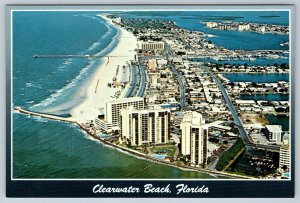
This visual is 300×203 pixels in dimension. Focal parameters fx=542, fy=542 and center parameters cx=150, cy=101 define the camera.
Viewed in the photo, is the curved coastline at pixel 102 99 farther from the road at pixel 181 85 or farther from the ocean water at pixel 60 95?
the road at pixel 181 85

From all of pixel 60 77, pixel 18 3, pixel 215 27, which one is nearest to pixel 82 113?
pixel 60 77

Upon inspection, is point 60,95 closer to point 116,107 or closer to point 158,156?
point 116,107

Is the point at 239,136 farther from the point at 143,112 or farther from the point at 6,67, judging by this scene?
the point at 6,67

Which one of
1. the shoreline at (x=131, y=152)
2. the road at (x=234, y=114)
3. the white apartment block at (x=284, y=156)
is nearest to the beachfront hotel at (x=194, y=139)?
the shoreline at (x=131, y=152)

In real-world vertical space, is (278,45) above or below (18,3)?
below

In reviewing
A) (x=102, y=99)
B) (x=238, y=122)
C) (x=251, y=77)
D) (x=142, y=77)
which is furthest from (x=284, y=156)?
(x=102, y=99)

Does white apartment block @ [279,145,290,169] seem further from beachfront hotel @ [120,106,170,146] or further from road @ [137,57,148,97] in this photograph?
road @ [137,57,148,97]
